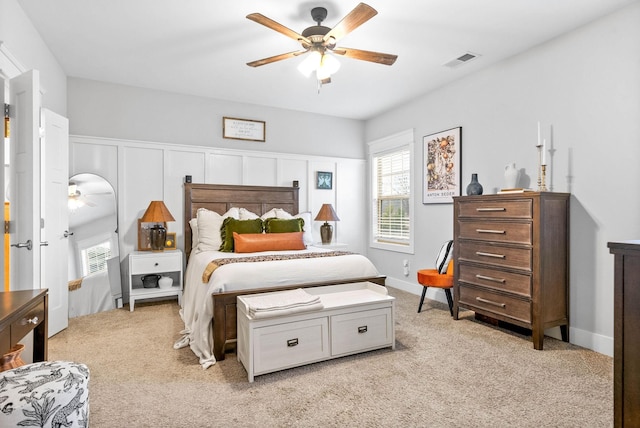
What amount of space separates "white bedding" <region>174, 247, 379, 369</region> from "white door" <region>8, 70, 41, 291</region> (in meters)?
1.09

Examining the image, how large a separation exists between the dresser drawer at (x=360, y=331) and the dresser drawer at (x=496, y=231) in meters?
1.24

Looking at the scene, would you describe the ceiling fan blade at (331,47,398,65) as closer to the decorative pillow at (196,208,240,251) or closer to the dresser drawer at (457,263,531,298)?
the dresser drawer at (457,263,531,298)

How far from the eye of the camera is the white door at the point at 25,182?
6.95ft

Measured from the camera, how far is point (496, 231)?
313 centimetres

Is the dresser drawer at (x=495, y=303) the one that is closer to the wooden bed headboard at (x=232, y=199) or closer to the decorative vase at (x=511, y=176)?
the decorative vase at (x=511, y=176)

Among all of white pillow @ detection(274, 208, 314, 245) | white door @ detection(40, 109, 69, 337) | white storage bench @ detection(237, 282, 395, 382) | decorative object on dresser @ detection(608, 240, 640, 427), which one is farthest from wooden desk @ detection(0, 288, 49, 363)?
white pillow @ detection(274, 208, 314, 245)

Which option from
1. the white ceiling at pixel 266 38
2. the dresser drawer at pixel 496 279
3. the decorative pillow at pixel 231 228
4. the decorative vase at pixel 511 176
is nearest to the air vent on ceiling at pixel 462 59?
the white ceiling at pixel 266 38

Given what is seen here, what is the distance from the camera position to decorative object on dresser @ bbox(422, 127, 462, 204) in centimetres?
410

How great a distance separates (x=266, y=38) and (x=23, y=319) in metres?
2.70

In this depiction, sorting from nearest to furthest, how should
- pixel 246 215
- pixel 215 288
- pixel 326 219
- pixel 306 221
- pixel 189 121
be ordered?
pixel 215 288 → pixel 246 215 → pixel 189 121 → pixel 306 221 → pixel 326 219

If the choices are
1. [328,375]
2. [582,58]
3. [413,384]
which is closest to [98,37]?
[328,375]

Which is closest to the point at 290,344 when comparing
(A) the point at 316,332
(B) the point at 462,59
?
(A) the point at 316,332

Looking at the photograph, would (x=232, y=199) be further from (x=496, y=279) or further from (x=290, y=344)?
(x=496, y=279)

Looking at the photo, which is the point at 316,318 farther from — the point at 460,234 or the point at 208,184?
the point at 208,184
